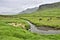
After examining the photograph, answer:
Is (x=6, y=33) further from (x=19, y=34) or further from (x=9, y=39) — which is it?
(x=9, y=39)

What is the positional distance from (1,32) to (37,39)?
32.1ft

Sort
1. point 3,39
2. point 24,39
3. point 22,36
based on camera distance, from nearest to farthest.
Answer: point 3,39
point 24,39
point 22,36

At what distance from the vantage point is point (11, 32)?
153 ft

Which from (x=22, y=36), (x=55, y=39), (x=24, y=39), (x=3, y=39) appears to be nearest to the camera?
(x=3, y=39)

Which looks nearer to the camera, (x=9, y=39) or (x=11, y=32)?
(x=9, y=39)

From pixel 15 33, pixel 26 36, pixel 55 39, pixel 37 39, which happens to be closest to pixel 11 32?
pixel 15 33

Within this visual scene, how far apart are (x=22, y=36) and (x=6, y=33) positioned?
171 inches

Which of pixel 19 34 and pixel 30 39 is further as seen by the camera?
pixel 19 34

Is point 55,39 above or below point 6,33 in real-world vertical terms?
below

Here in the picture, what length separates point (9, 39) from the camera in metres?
38.6

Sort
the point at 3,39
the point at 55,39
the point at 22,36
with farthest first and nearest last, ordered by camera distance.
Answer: the point at 55,39 < the point at 22,36 < the point at 3,39

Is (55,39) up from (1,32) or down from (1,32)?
down

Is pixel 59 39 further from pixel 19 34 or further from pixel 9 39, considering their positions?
pixel 9 39

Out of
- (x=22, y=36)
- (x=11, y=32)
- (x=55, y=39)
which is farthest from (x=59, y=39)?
(x=11, y=32)
